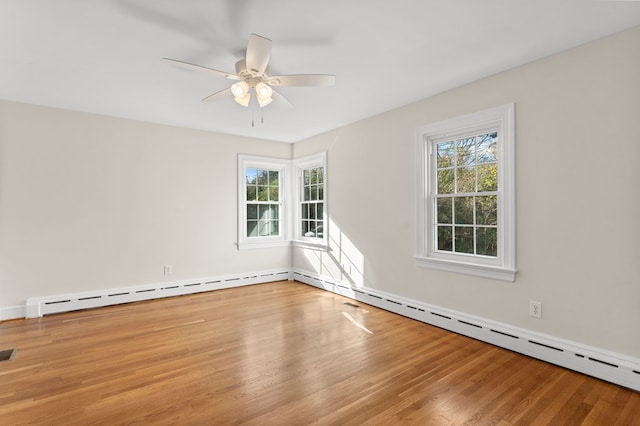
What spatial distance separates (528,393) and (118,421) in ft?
8.89

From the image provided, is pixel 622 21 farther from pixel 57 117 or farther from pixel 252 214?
pixel 57 117

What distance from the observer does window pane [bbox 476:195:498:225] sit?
3.20m

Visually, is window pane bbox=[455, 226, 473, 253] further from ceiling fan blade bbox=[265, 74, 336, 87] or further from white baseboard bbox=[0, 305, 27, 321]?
white baseboard bbox=[0, 305, 27, 321]

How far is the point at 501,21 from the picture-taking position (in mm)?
2264

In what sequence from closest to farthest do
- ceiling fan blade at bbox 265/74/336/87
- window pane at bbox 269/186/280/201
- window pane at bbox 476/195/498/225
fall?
ceiling fan blade at bbox 265/74/336/87
window pane at bbox 476/195/498/225
window pane at bbox 269/186/280/201

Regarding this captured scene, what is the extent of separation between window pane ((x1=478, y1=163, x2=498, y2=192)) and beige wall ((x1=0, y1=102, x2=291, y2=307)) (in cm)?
379

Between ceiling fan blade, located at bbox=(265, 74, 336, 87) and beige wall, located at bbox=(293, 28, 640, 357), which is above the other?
ceiling fan blade, located at bbox=(265, 74, 336, 87)

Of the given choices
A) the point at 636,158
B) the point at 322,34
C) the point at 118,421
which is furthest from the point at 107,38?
the point at 636,158

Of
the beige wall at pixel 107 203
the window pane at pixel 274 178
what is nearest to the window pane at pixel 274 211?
the window pane at pixel 274 178

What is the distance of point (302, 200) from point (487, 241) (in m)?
3.44

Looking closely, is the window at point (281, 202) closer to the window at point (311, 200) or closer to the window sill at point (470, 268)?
the window at point (311, 200)

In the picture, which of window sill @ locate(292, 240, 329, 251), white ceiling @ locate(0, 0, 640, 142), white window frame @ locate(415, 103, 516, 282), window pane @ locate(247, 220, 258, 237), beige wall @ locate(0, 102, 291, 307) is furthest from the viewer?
window pane @ locate(247, 220, 258, 237)

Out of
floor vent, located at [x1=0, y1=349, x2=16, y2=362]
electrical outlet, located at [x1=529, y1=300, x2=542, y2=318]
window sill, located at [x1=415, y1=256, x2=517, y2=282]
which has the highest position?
window sill, located at [x1=415, y1=256, x2=517, y2=282]

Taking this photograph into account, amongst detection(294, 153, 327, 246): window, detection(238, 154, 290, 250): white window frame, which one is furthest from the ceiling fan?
detection(238, 154, 290, 250): white window frame
